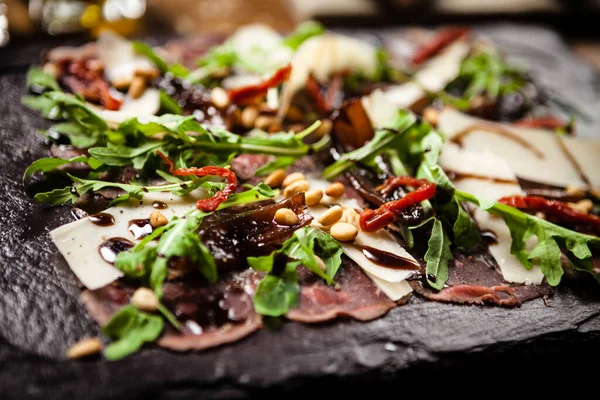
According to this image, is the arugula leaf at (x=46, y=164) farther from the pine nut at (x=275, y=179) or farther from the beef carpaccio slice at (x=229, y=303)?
the pine nut at (x=275, y=179)

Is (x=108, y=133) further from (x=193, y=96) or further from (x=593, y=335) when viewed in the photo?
(x=593, y=335)

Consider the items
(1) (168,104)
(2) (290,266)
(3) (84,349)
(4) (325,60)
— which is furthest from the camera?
(4) (325,60)

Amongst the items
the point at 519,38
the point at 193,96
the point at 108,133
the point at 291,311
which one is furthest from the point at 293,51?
the point at 519,38

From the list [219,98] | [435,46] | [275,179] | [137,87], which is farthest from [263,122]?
[435,46]

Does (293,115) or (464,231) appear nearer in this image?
(464,231)

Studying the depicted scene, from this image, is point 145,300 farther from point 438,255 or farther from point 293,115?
point 293,115

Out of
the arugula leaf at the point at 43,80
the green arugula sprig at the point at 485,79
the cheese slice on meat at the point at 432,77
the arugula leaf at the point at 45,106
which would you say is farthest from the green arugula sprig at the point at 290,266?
the green arugula sprig at the point at 485,79

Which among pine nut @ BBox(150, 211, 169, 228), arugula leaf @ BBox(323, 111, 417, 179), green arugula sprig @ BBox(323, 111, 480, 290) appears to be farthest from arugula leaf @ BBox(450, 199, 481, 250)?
pine nut @ BBox(150, 211, 169, 228)
